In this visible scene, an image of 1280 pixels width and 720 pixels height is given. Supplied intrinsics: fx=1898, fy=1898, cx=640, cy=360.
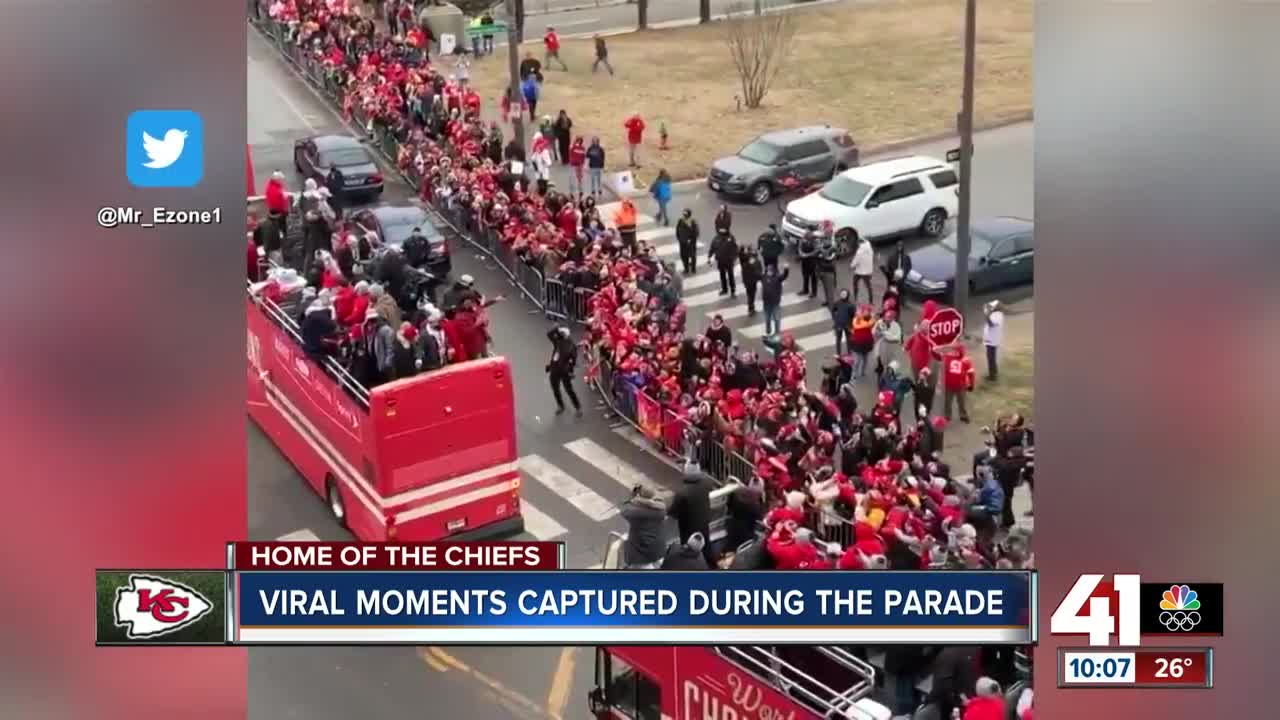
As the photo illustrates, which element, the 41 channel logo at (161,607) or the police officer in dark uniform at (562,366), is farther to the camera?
the police officer in dark uniform at (562,366)

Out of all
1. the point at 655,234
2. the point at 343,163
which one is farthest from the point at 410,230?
the point at 655,234

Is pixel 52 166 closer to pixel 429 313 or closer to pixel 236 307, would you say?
pixel 236 307

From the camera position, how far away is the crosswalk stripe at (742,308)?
9.88 m

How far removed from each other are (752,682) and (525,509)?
130cm

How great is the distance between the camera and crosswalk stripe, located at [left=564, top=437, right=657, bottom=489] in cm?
902

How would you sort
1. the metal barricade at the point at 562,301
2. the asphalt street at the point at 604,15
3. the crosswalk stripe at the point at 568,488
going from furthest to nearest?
the asphalt street at the point at 604,15
the metal barricade at the point at 562,301
the crosswalk stripe at the point at 568,488

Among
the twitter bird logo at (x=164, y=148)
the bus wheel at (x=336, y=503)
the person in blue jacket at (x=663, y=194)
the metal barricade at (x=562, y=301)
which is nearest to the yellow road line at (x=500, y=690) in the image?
the bus wheel at (x=336, y=503)

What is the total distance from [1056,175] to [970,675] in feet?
7.47

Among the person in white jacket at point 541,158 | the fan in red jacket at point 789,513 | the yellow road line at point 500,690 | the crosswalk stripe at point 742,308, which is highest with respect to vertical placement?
the person in white jacket at point 541,158

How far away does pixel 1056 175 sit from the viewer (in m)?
7.74

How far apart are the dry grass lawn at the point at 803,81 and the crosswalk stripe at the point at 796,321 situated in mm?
960

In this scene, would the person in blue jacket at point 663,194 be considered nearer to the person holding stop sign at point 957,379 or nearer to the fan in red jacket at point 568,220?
the fan in red jacket at point 568,220

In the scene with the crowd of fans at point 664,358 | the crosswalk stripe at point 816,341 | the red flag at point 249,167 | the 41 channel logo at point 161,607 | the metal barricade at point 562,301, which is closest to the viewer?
the red flag at point 249,167

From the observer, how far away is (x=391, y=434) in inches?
360
